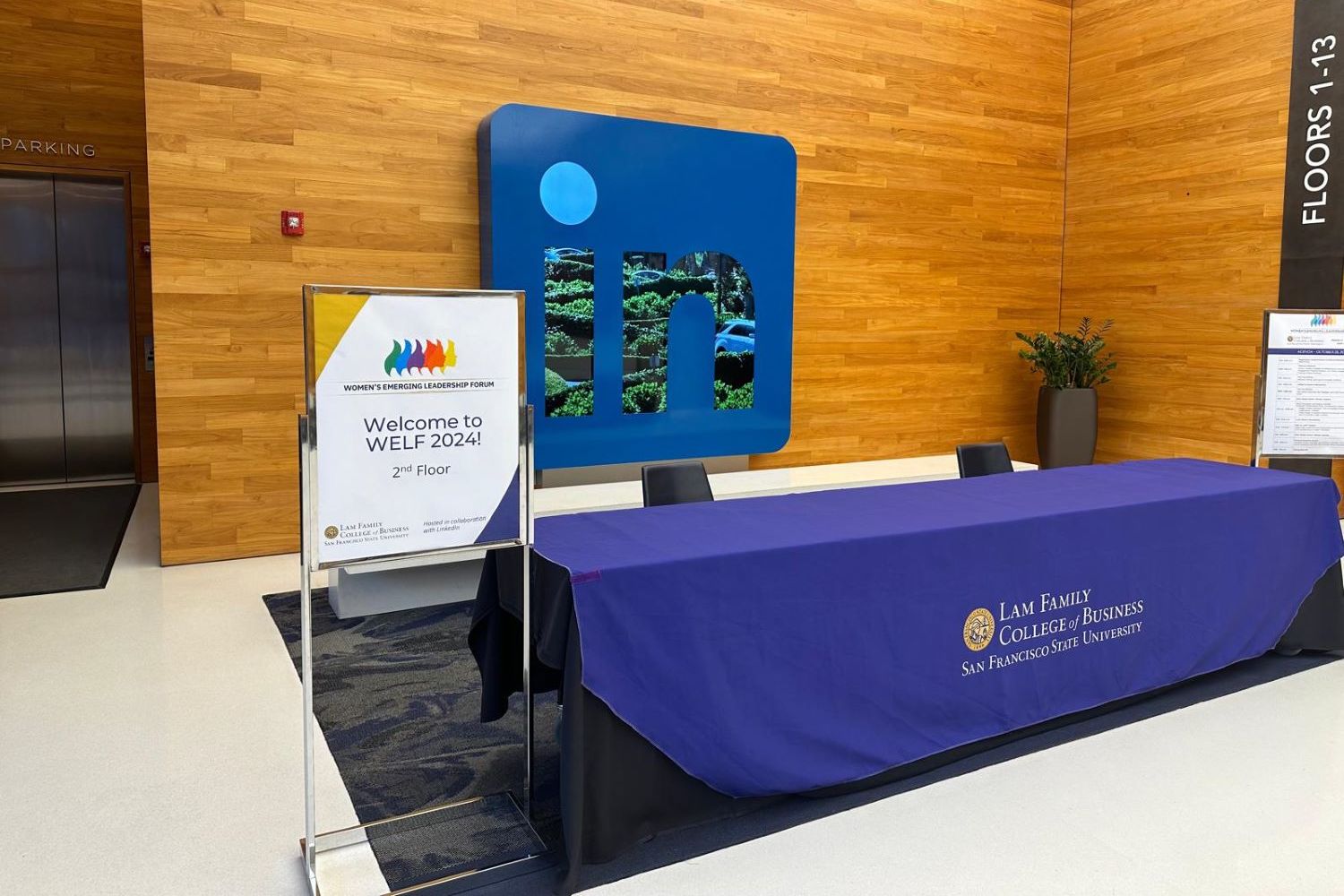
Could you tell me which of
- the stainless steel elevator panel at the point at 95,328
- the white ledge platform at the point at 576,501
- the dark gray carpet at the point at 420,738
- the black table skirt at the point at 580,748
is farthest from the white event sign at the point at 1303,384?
the stainless steel elevator panel at the point at 95,328

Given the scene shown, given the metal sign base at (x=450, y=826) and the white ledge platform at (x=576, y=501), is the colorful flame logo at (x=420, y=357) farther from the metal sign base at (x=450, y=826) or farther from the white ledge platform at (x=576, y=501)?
the white ledge platform at (x=576, y=501)

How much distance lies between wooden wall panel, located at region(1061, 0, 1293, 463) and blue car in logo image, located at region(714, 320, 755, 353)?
11.3ft

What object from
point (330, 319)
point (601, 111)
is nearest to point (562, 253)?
point (601, 111)

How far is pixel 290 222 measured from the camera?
18.6 ft

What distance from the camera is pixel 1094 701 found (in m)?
3.49

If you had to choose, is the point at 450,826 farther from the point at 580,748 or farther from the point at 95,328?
the point at 95,328

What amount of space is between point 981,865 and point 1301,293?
6.11 meters

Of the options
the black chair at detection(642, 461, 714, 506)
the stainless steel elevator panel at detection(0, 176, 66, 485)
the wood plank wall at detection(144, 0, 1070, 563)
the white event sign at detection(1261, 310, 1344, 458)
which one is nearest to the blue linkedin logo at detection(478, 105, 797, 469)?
the wood plank wall at detection(144, 0, 1070, 563)

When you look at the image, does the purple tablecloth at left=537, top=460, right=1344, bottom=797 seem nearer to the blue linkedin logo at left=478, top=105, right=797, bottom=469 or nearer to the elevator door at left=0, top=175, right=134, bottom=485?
the blue linkedin logo at left=478, top=105, right=797, bottom=469

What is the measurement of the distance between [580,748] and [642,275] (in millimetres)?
4434

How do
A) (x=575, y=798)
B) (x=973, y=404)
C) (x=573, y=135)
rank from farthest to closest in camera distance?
(x=973, y=404) → (x=573, y=135) → (x=575, y=798)

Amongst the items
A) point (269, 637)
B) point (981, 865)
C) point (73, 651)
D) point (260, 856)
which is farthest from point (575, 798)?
point (73, 651)

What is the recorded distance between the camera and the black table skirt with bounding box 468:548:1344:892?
98.2 inches

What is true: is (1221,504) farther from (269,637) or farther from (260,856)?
(269,637)
